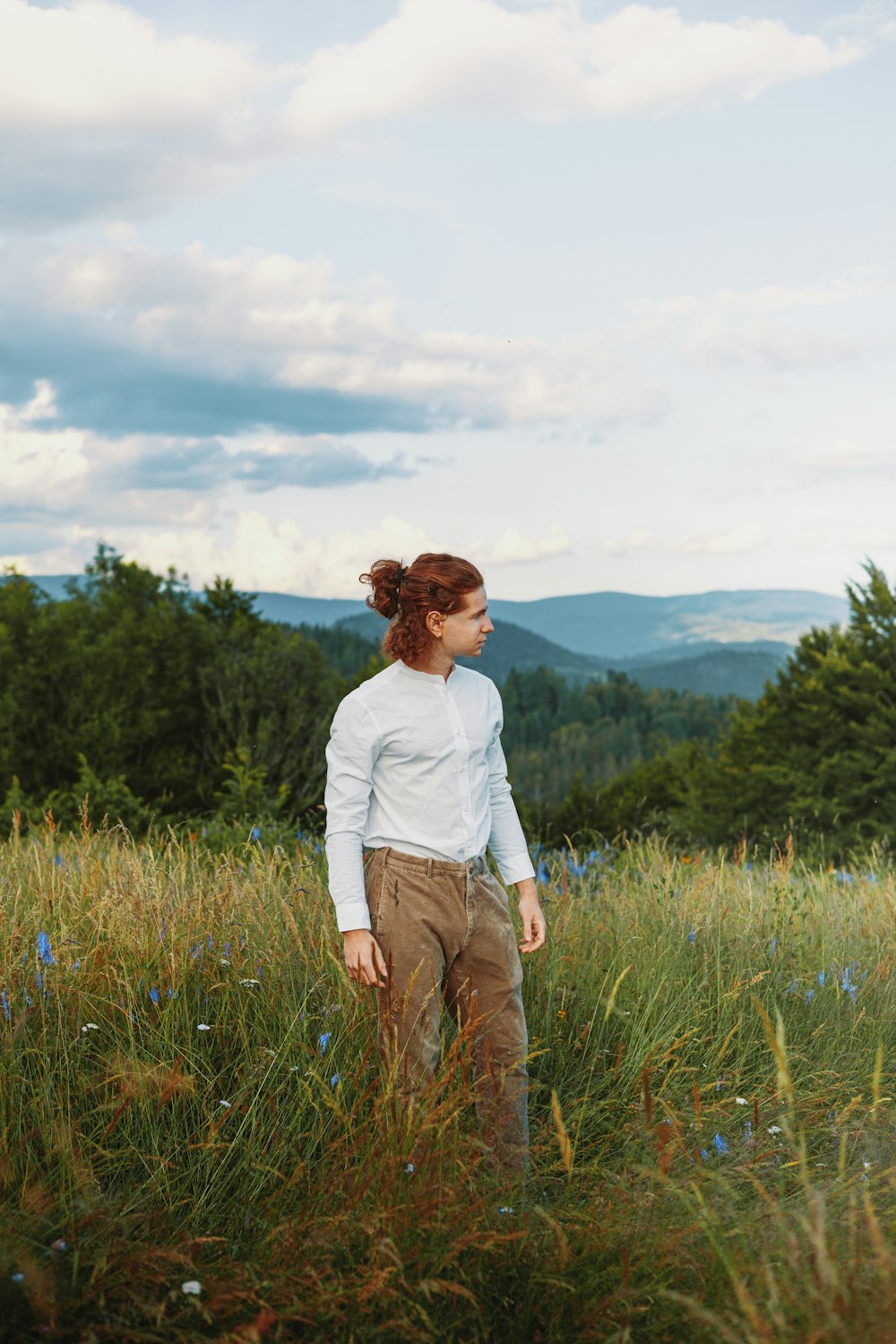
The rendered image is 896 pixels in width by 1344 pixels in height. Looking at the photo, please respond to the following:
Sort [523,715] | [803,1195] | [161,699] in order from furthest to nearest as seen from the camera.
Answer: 1. [523,715]
2. [161,699]
3. [803,1195]

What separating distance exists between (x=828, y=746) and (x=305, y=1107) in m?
19.7

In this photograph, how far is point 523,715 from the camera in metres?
110

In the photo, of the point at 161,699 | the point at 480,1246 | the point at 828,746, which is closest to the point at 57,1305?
the point at 480,1246

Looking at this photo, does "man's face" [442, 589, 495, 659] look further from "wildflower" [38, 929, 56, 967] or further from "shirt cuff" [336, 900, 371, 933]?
"wildflower" [38, 929, 56, 967]

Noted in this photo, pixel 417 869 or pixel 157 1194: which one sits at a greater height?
pixel 417 869

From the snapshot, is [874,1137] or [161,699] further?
[161,699]

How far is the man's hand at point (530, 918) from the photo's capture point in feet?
11.3

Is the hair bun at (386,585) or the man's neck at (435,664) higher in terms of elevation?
the hair bun at (386,585)

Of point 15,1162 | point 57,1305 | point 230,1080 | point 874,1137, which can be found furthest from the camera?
point 874,1137

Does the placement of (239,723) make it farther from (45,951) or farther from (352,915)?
(352,915)

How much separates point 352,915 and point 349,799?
0.32 m

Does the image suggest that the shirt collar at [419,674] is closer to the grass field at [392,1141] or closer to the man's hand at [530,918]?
the man's hand at [530,918]

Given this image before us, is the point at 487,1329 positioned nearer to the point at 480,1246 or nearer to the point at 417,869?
→ the point at 480,1246

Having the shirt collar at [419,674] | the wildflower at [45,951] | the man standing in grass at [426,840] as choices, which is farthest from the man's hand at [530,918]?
the wildflower at [45,951]
